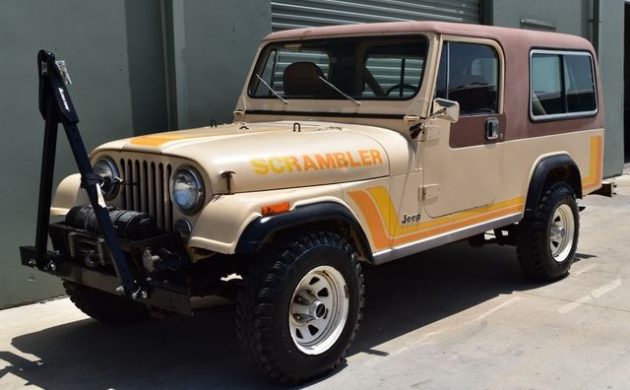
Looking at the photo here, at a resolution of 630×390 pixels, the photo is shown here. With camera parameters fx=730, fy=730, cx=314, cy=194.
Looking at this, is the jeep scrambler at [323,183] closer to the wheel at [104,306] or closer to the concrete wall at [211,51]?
the wheel at [104,306]

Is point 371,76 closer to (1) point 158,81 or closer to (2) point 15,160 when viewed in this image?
(1) point 158,81

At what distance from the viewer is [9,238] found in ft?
17.2

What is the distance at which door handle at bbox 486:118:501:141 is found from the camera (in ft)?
16.7

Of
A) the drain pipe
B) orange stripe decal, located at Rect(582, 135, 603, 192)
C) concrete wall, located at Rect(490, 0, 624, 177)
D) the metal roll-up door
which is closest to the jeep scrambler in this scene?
orange stripe decal, located at Rect(582, 135, 603, 192)

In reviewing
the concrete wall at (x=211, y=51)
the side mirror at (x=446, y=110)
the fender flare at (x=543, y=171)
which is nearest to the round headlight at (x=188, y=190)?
the side mirror at (x=446, y=110)

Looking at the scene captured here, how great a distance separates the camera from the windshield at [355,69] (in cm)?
477

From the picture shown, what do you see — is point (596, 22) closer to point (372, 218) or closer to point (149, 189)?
point (372, 218)

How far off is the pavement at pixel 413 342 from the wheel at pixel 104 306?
0.07 metres

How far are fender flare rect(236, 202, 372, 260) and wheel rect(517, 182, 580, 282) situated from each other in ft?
6.42

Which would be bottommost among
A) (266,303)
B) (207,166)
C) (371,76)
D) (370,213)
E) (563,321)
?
(563,321)

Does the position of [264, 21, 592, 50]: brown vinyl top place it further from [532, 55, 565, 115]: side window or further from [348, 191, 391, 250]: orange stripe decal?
[348, 191, 391, 250]: orange stripe decal

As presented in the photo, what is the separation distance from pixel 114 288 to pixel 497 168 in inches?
110

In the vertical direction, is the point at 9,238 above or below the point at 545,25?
below

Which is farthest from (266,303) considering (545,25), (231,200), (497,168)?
(545,25)
